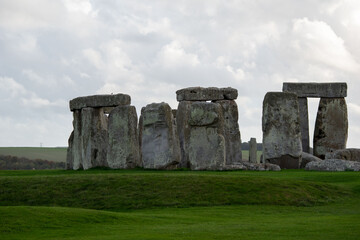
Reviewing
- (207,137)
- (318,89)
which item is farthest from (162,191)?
(318,89)

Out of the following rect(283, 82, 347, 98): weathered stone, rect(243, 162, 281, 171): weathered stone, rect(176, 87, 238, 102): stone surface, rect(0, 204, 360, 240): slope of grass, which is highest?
rect(283, 82, 347, 98): weathered stone

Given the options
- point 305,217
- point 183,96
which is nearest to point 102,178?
point 305,217

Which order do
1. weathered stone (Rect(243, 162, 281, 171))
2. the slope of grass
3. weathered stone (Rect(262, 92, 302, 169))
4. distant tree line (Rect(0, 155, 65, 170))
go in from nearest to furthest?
the slope of grass, weathered stone (Rect(243, 162, 281, 171)), weathered stone (Rect(262, 92, 302, 169)), distant tree line (Rect(0, 155, 65, 170))

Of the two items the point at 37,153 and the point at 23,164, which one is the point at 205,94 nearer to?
the point at 23,164

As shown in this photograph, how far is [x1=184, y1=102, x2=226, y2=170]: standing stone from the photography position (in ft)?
101

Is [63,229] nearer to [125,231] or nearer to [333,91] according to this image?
[125,231]

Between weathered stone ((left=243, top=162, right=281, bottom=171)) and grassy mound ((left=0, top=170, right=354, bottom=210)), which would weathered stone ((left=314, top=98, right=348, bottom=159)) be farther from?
grassy mound ((left=0, top=170, right=354, bottom=210))

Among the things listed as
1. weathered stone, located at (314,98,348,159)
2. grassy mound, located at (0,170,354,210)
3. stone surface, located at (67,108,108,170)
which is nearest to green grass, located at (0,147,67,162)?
stone surface, located at (67,108,108,170)

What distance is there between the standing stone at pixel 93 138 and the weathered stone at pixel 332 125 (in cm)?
1168

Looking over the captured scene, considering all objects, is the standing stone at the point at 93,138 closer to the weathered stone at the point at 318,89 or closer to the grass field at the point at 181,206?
the grass field at the point at 181,206

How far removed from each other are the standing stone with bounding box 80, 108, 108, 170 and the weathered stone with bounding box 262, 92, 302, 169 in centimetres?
747

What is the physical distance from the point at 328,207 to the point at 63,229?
8691mm

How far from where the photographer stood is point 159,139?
1252 inches

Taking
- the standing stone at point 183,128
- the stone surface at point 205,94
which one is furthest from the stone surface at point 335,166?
the stone surface at point 205,94
